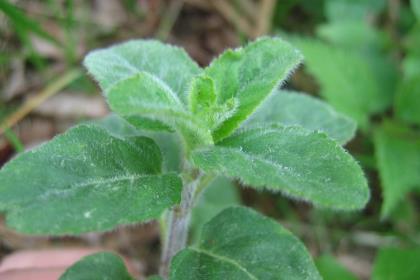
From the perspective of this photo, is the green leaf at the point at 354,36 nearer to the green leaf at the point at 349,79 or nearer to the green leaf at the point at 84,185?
the green leaf at the point at 349,79

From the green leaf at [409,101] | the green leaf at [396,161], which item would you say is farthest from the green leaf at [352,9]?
the green leaf at [396,161]

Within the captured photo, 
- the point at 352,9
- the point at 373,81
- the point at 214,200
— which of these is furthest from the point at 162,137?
the point at 352,9

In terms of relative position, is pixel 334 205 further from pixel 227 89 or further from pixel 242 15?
pixel 242 15

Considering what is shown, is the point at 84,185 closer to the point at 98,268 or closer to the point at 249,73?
the point at 98,268

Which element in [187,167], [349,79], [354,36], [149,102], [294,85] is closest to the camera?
[149,102]

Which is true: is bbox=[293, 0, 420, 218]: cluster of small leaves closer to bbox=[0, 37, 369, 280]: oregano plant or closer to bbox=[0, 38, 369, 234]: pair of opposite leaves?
bbox=[0, 37, 369, 280]: oregano plant

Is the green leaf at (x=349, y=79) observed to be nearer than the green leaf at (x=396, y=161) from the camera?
No
